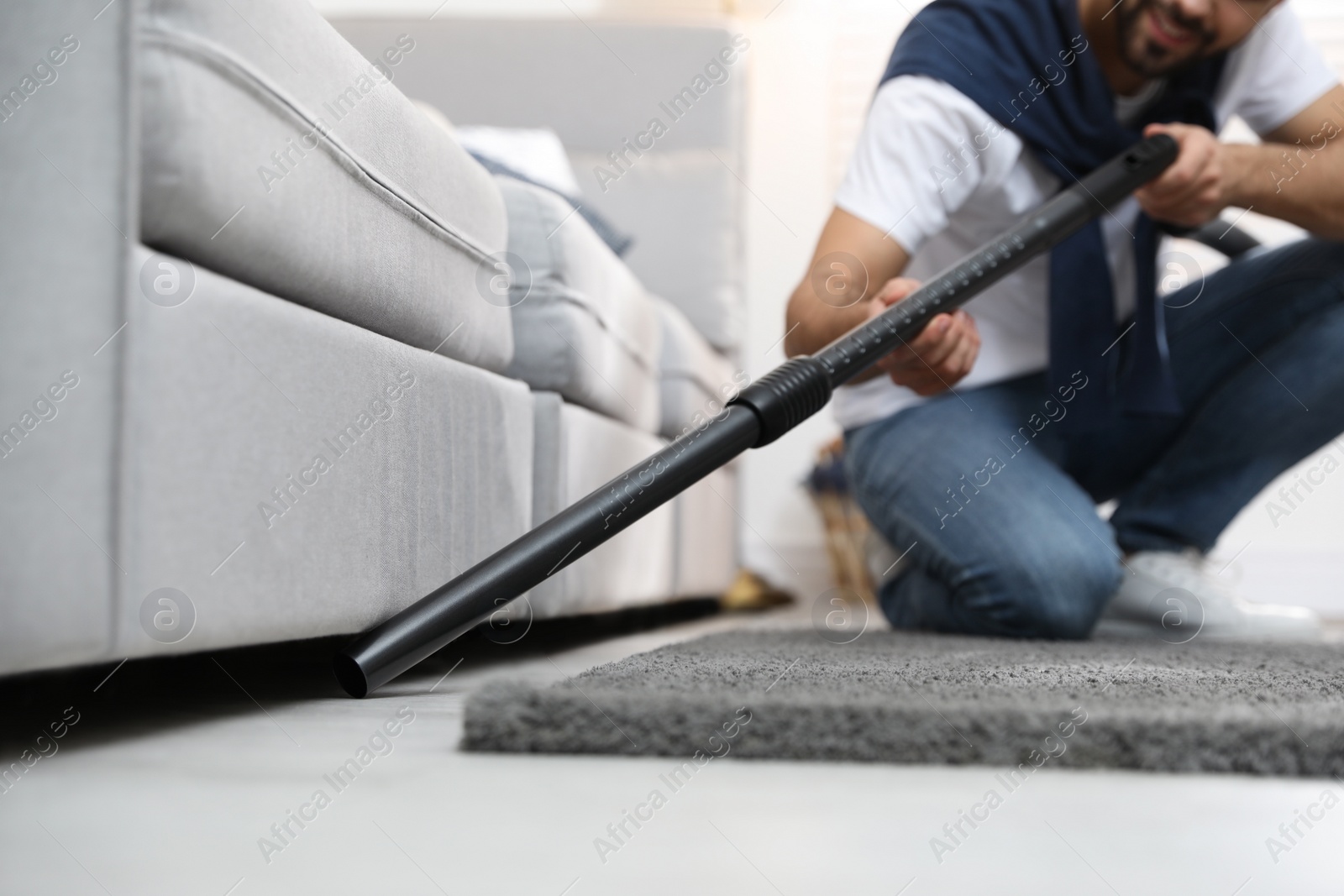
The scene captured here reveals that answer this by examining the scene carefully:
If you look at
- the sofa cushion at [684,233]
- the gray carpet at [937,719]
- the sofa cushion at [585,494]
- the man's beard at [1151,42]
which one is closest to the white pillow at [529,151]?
the sofa cushion at [684,233]

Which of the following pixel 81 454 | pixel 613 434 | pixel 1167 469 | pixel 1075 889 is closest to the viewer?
pixel 1075 889

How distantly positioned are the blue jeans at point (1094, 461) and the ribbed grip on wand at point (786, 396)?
1.45 feet

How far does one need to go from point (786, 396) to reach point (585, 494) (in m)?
0.43

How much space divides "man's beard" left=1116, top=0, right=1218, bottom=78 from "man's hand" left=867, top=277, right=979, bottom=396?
416 millimetres

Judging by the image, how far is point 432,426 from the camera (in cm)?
74

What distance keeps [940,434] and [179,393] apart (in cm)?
81

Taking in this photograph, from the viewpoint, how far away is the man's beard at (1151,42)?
3.53 ft

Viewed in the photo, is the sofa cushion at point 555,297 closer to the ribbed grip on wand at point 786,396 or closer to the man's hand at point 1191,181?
the ribbed grip on wand at point 786,396

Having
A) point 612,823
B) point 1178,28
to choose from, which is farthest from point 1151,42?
point 612,823

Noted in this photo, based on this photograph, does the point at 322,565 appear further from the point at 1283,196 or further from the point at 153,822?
the point at 1283,196

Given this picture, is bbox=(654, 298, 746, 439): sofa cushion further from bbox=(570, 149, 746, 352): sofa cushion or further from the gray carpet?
the gray carpet

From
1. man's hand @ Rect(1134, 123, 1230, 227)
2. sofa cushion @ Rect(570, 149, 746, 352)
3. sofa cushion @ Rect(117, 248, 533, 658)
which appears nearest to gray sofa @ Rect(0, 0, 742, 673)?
sofa cushion @ Rect(117, 248, 533, 658)

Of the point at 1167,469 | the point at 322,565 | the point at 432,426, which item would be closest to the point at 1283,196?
the point at 1167,469

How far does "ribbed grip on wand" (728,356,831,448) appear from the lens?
678 mm
